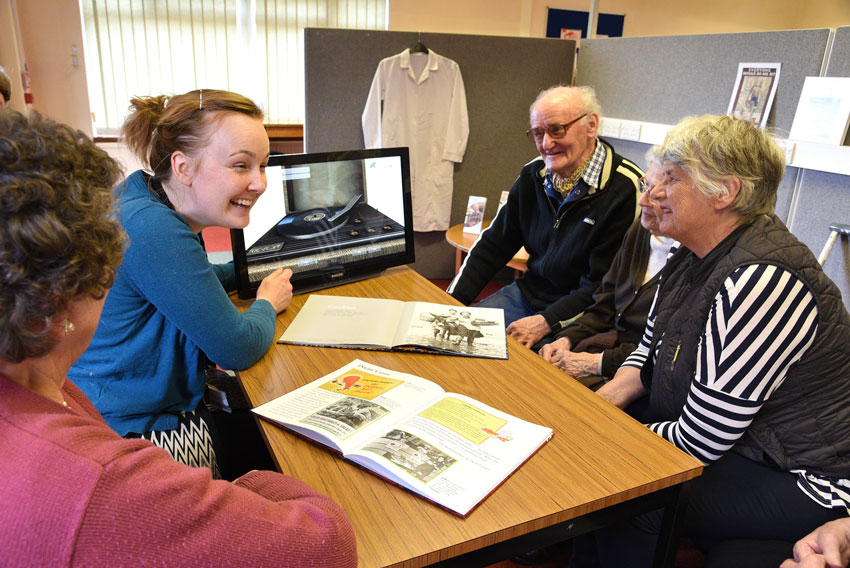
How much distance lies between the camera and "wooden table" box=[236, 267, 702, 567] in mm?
826

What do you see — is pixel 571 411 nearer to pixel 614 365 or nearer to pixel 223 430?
pixel 614 365

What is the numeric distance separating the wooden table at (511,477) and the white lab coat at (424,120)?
2.44 metres

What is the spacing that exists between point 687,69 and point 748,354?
2021mm

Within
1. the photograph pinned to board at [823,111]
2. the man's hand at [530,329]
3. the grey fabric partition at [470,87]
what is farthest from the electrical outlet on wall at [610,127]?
the man's hand at [530,329]

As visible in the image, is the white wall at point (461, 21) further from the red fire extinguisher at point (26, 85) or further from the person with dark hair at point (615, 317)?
the person with dark hair at point (615, 317)

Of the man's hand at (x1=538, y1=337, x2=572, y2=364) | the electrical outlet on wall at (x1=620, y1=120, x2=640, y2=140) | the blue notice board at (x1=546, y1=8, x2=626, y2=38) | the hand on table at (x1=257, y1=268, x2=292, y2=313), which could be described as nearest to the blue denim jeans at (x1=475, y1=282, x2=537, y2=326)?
the man's hand at (x1=538, y1=337, x2=572, y2=364)

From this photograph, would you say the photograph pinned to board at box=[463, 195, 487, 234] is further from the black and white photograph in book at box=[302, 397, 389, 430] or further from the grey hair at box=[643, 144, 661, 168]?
the black and white photograph in book at box=[302, 397, 389, 430]

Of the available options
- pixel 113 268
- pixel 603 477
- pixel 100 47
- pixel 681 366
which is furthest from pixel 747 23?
pixel 113 268

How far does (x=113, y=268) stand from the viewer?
61 centimetres

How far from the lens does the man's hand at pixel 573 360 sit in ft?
5.80

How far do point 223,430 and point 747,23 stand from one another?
7.66 meters

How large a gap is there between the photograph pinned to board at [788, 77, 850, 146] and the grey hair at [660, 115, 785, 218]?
37.5 inches

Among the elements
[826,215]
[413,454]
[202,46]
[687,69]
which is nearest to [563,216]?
[826,215]

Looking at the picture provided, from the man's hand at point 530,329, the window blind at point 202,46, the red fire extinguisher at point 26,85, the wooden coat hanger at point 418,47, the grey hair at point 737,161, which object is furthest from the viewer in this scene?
the window blind at point 202,46
